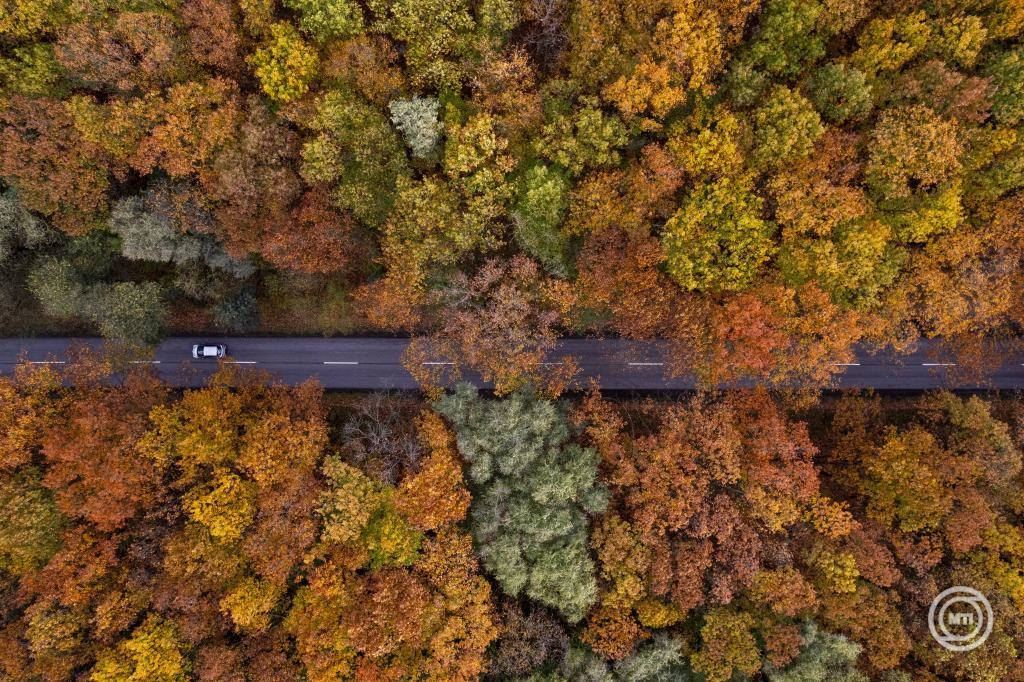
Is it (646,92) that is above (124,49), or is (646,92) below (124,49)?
below

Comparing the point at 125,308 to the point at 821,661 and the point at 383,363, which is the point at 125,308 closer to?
the point at 383,363

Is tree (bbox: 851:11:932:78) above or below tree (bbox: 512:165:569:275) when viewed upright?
above

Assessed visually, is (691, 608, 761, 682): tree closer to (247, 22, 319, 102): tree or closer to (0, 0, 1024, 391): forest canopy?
(0, 0, 1024, 391): forest canopy

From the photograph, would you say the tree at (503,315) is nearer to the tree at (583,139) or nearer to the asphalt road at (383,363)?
the tree at (583,139)

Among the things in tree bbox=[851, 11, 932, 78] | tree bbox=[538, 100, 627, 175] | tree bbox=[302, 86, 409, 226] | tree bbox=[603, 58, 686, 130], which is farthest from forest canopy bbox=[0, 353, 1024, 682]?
tree bbox=[851, 11, 932, 78]

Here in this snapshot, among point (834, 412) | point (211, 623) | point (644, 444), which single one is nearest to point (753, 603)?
point (644, 444)

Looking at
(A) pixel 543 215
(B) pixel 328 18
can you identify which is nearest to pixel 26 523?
(B) pixel 328 18

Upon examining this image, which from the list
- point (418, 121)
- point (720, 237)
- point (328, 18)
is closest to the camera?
point (328, 18)
